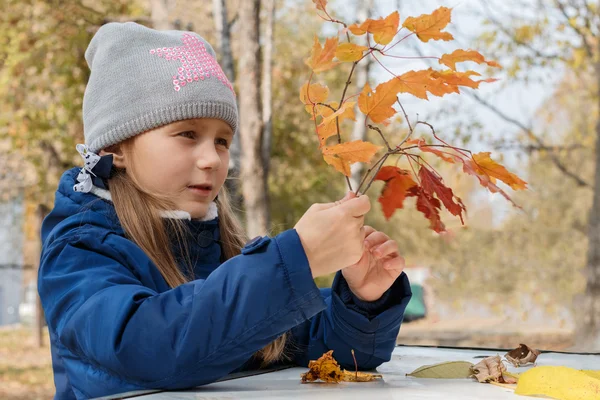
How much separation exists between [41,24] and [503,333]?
348 inches

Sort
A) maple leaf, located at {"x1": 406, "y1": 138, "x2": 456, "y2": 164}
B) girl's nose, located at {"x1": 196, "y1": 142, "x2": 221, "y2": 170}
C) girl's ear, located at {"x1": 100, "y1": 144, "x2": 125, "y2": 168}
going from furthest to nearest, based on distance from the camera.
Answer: girl's ear, located at {"x1": 100, "y1": 144, "x2": 125, "y2": 168} < girl's nose, located at {"x1": 196, "y1": 142, "x2": 221, "y2": 170} < maple leaf, located at {"x1": 406, "y1": 138, "x2": 456, "y2": 164}

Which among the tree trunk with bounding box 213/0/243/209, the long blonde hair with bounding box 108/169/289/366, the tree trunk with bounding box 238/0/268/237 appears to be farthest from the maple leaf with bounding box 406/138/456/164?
the tree trunk with bounding box 238/0/268/237

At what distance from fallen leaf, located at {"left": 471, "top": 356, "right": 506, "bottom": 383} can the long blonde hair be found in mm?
395

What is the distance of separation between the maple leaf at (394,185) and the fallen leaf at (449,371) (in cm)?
29

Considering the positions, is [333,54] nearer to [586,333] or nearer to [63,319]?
[63,319]

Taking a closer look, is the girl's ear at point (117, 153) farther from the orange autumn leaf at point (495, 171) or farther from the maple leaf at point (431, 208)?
the orange autumn leaf at point (495, 171)

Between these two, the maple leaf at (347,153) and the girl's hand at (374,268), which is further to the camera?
the girl's hand at (374,268)

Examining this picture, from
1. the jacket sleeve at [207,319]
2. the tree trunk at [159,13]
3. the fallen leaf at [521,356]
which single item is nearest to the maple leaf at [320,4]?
the jacket sleeve at [207,319]

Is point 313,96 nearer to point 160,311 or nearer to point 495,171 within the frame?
point 495,171

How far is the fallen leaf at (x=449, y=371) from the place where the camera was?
126 centimetres

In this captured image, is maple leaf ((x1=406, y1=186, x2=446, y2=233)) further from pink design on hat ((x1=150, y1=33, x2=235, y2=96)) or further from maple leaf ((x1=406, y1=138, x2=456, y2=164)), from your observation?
pink design on hat ((x1=150, y1=33, x2=235, y2=96))

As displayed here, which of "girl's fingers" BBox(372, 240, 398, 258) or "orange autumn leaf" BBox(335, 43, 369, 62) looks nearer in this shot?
"orange autumn leaf" BBox(335, 43, 369, 62)

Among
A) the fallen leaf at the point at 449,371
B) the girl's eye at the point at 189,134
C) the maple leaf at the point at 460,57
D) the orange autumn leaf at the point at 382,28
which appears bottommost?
the fallen leaf at the point at 449,371

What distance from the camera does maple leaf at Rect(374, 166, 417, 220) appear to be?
1327 mm
